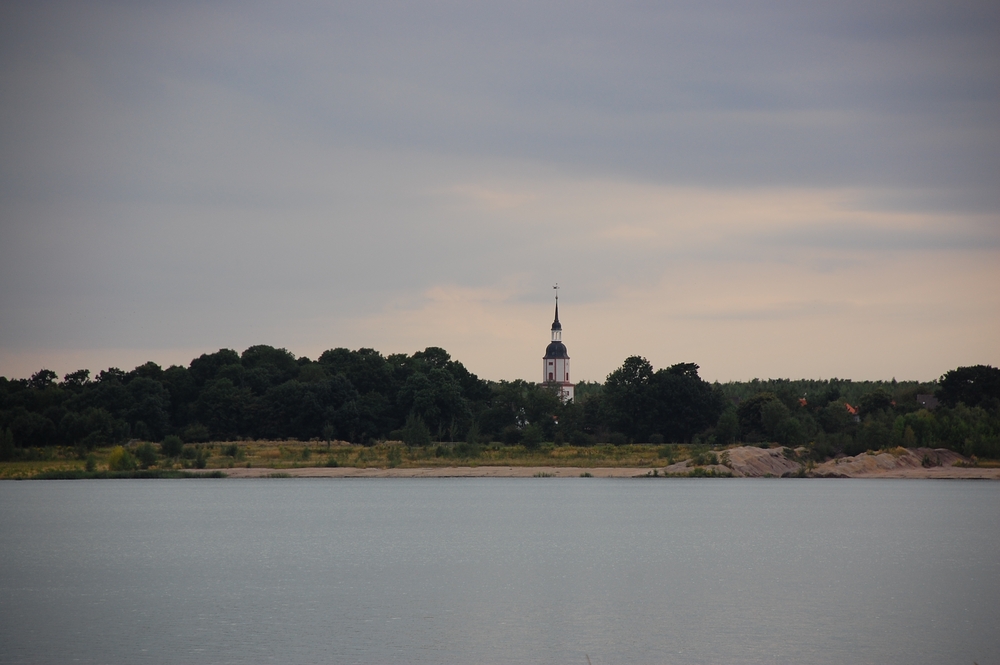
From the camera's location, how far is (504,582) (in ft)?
114

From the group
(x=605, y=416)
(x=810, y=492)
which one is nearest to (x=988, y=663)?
(x=810, y=492)

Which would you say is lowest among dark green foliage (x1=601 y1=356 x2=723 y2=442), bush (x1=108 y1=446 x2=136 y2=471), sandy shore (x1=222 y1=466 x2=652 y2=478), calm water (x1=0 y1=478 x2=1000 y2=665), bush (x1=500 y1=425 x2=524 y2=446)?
calm water (x1=0 y1=478 x2=1000 y2=665)

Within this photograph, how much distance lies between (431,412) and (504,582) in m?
76.4

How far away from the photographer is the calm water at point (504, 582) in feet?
80.1

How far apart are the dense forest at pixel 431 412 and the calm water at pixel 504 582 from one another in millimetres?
27073

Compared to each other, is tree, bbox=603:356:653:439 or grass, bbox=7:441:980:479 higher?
tree, bbox=603:356:653:439

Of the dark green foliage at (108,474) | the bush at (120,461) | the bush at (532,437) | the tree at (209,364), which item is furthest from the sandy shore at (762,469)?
the tree at (209,364)

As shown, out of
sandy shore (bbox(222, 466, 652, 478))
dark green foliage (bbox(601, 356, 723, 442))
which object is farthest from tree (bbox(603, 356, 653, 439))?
sandy shore (bbox(222, 466, 652, 478))

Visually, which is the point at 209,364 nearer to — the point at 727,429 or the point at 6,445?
the point at 6,445

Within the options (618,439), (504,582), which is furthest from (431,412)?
(504,582)

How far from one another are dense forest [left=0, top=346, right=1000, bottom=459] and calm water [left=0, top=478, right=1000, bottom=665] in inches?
1066

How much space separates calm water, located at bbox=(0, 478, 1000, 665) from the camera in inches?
961

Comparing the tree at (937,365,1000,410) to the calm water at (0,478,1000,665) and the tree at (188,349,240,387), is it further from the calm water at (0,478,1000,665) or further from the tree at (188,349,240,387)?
the tree at (188,349,240,387)

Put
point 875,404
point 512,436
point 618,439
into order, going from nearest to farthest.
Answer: point 512,436 → point 618,439 → point 875,404
